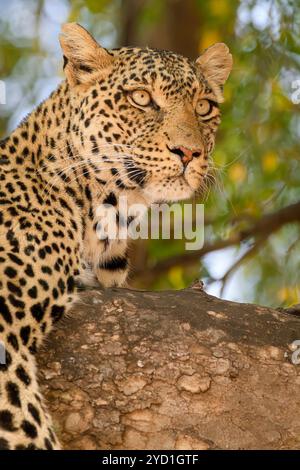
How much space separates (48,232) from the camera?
714 cm

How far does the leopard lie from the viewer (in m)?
7.02

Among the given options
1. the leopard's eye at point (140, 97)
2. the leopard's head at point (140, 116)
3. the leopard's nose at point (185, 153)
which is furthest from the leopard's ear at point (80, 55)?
the leopard's nose at point (185, 153)

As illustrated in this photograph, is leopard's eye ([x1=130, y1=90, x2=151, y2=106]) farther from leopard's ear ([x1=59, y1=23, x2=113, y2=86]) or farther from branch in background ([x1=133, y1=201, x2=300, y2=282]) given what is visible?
branch in background ([x1=133, y1=201, x2=300, y2=282])

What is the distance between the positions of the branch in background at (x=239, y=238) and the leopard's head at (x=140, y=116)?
3674 millimetres

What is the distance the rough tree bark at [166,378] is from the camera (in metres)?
6.75

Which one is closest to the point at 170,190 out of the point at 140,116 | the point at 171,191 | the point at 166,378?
the point at 171,191

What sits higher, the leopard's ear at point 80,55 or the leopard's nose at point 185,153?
the leopard's ear at point 80,55

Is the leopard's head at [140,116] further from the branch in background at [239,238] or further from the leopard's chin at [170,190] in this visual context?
the branch in background at [239,238]

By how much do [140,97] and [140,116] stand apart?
0.17 m

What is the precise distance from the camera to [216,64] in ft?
28.2

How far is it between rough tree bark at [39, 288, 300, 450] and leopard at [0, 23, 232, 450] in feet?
0.92

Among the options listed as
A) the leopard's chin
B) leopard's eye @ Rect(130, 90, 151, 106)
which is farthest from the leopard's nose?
leopard's eye @ Rect(130, 90, 151, 106)

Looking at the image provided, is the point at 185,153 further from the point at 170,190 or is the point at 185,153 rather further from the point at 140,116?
the point at 140,116
